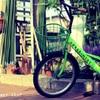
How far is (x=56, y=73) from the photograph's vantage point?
3.65 meters

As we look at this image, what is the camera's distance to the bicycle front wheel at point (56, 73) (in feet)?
11.4

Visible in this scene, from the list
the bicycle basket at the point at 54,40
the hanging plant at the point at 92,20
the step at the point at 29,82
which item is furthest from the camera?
the hanging plant at the point at 92,20

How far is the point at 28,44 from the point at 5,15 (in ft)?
3.81

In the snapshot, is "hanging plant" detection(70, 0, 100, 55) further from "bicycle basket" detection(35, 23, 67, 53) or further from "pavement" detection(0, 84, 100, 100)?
"bicycle basket" detection(35, 23, 67, 53)

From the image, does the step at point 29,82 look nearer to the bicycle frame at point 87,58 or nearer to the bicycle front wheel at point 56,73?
the bicycle front wheel at point 56,73

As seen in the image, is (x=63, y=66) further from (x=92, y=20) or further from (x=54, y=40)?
(x=92, y=20)

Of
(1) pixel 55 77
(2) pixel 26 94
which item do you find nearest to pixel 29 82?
A: (2) pixel 26 94

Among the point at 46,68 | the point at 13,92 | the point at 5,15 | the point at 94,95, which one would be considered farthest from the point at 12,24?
the point at 94,95

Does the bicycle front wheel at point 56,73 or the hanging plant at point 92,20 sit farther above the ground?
the hanging plant at point 92,20

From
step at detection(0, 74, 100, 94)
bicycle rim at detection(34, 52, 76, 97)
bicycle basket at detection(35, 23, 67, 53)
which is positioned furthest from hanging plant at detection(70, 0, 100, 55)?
bicycle basket at detection(35, 23, 67, 53)

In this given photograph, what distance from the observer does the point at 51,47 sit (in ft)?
11.2

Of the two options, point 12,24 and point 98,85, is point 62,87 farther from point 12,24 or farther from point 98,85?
point 12,24

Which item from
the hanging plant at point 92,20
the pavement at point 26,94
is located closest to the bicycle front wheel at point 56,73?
the pavement at point 26,94

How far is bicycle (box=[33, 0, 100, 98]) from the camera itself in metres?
3.44
